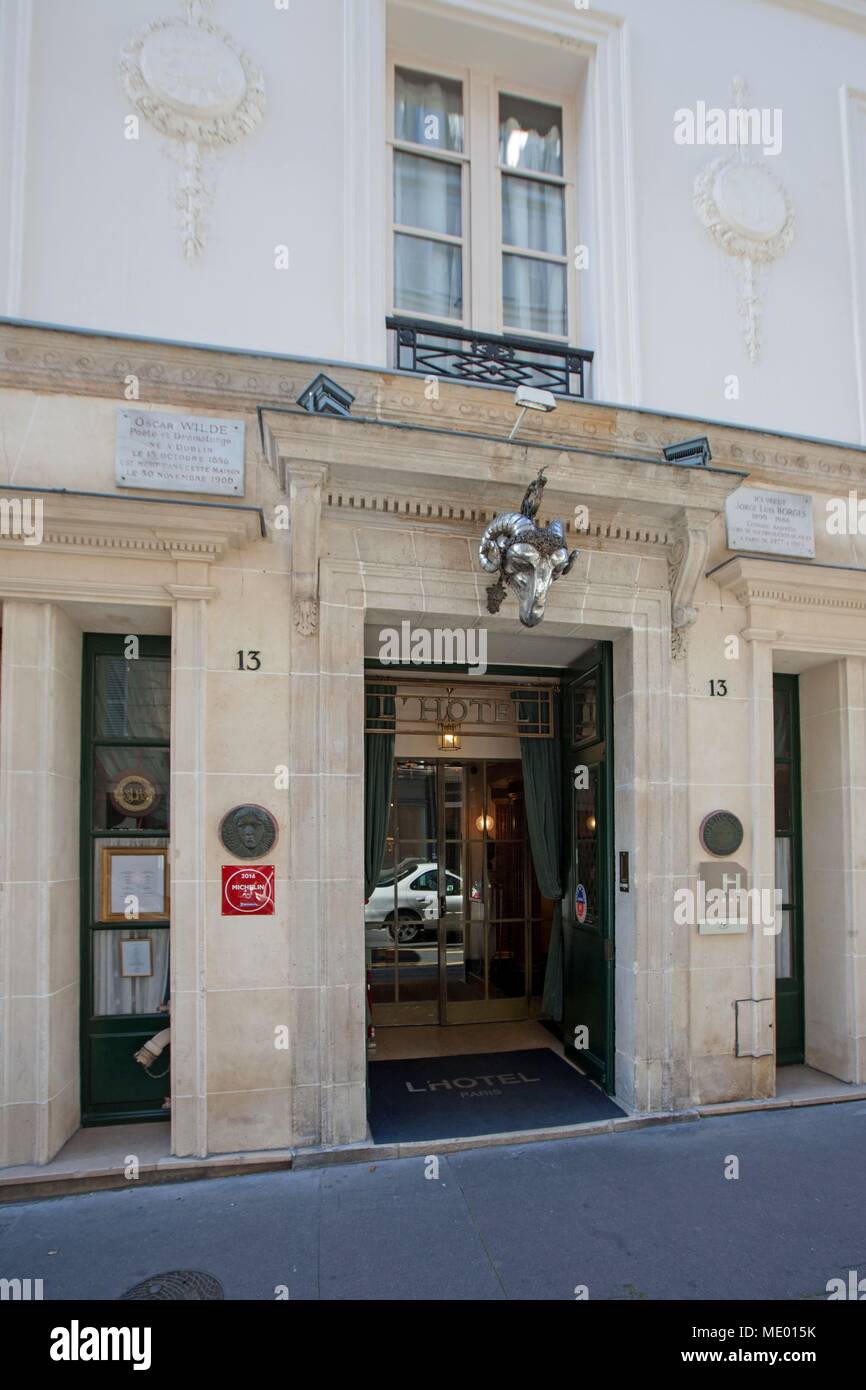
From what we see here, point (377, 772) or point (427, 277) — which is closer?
Answer: point (427, 277)

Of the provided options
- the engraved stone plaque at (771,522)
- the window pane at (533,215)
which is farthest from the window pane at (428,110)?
the engraved stone plaque at (771,522)

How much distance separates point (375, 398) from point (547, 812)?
3985 mm

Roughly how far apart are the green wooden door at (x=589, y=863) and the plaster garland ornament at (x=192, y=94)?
4.33 meters

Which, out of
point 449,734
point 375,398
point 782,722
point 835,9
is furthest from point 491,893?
point 835,9

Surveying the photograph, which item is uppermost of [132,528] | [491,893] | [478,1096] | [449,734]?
[132,528]

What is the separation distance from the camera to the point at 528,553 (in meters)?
Answer: 4.89

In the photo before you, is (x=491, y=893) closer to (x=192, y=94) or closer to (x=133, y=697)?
(x=133, y=697)

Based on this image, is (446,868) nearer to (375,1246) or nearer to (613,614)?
(613,614)

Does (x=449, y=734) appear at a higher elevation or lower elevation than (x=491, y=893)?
higher

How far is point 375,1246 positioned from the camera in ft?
13.2

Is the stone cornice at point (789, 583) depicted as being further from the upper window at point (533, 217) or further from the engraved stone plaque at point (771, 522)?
the upper window at point (533, 217)

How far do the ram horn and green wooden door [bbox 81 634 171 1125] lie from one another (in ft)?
7.63

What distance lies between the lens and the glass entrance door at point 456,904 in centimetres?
795

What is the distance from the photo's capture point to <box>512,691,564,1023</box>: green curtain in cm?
741
